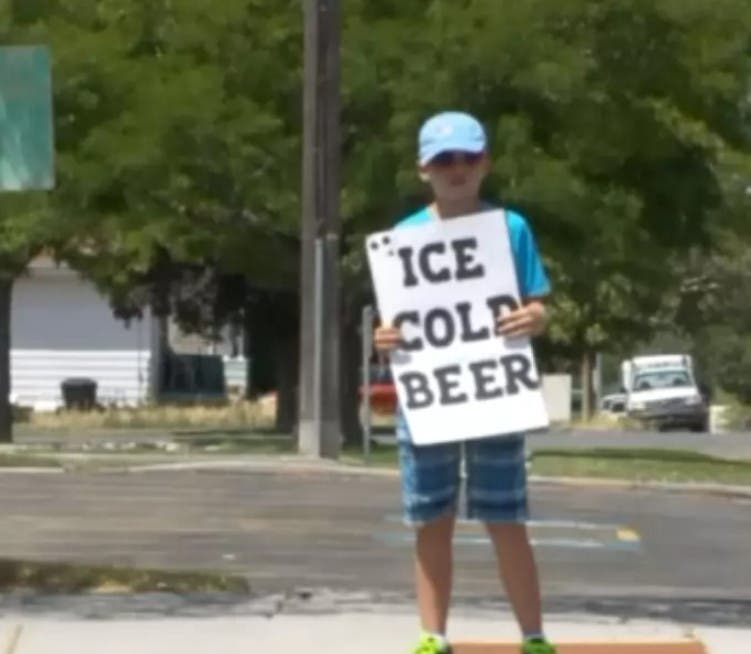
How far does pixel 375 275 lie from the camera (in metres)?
8.45

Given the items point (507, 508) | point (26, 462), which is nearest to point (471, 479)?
point (507, 508)

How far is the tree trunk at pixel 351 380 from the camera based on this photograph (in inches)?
1358

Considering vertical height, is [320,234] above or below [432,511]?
above

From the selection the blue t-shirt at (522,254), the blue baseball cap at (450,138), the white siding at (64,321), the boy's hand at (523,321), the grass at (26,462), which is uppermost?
the white siding at (64,321)

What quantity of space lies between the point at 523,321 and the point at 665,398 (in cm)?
5271

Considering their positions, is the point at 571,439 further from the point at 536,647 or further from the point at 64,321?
the point at 536,647

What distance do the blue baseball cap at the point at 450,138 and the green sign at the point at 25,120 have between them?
283cm

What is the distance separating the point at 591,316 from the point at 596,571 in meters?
25.5

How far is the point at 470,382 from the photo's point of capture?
8422 millimetres

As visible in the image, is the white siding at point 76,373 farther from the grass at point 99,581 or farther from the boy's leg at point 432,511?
the boy's leg at point 432,511

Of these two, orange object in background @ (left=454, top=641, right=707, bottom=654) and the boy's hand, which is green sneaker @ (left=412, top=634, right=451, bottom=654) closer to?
orange object in background @ (left=454, top=641, right=707, bottom=654)

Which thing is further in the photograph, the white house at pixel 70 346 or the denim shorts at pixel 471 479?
the white house at pixel 70 346

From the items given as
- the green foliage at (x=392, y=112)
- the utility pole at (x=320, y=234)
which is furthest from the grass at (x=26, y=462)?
the green foliage at (x=392, y=112)

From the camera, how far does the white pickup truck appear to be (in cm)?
5981
